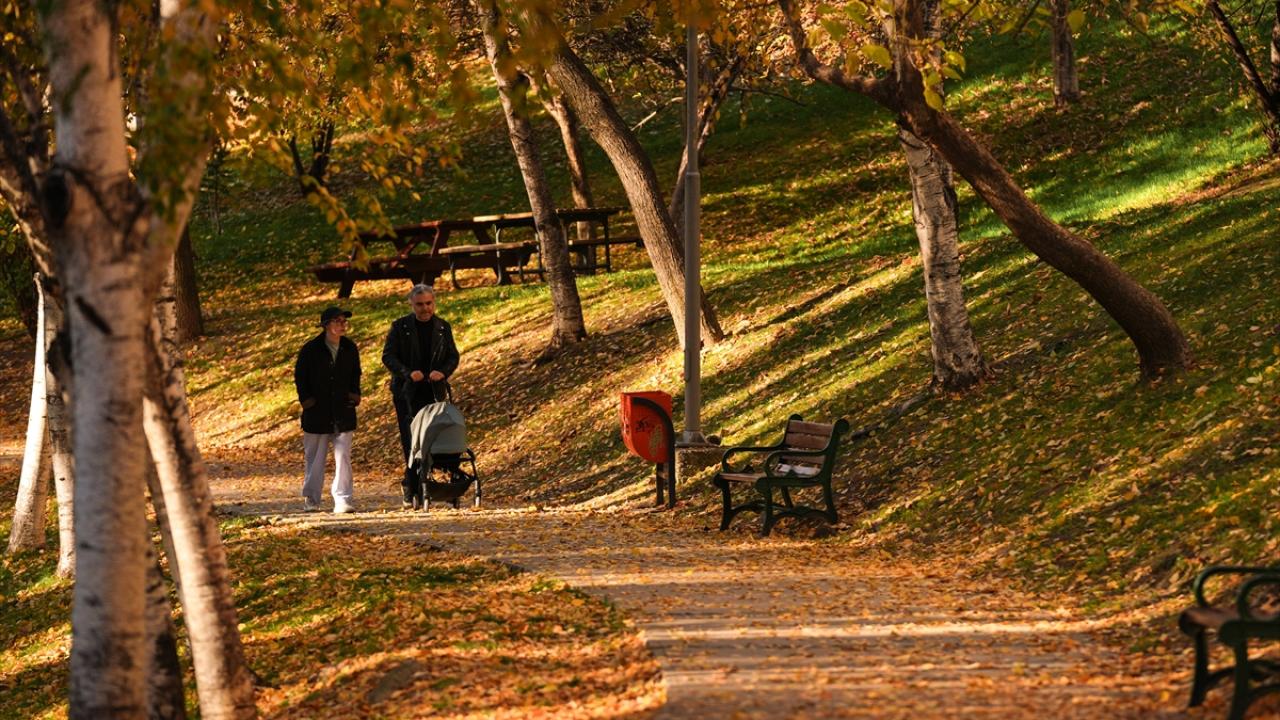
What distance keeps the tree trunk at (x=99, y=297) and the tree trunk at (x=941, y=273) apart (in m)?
9.15

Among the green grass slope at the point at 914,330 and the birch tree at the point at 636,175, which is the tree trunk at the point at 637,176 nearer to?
the birch tree at the point at 636,175

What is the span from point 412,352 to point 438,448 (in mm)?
1008

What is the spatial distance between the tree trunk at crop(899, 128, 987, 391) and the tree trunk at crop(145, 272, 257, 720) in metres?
8.37

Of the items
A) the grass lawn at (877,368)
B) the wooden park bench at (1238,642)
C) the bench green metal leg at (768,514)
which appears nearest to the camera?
the wooden park bench at (1238,642)

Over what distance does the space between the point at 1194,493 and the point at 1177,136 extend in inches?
831

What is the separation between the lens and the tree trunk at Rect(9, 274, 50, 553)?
51.7 feet

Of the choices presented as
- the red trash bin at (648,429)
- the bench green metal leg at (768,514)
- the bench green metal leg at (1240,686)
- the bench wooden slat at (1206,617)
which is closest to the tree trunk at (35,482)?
the red trash bin at (648,429)

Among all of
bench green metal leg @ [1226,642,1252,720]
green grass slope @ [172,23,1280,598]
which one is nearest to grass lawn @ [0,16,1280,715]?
green grass slope @ [172,23,1280,598]

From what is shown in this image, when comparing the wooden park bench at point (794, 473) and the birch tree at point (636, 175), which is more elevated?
the birch tree at point (636, 175)

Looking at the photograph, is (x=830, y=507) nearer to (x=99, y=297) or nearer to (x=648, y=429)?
(x=648, y=429)

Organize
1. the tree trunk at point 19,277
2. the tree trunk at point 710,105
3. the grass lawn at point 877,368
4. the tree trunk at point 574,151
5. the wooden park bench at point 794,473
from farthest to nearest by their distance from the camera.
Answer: the tree trunk at point 19,277, the tree trunk at point 710,105, the tree trunk at point 574,151, the wooden park bench at point 794,473, the grass lawn at point 877,368

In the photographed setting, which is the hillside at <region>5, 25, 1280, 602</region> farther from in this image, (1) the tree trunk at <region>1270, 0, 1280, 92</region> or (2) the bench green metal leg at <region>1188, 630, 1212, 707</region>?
(2) the bench green metal leg at <region>1188, 630, 1212, 707</region>

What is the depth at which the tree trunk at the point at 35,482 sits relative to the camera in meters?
15.8

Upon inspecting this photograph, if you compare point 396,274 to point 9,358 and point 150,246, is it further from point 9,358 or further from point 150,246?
point 150,246
